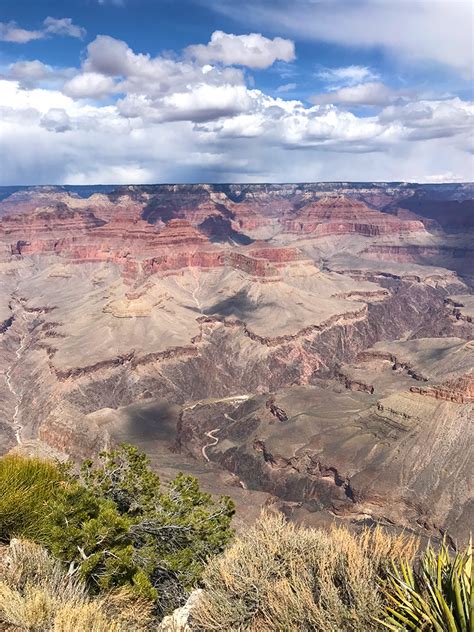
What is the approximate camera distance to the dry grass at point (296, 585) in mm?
13250

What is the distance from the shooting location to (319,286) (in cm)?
15388

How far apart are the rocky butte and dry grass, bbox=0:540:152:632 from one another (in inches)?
1318

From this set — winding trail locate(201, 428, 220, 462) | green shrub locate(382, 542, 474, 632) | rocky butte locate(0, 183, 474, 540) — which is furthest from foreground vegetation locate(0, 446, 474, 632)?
winding trail locate(201, 428, 220, 462)

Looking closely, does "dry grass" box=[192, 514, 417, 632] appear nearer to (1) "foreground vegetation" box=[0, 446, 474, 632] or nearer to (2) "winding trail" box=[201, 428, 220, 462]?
(1) "foreground vegetation" box=[0, 446, 474, 632]

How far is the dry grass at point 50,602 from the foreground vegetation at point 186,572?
0.13 feet

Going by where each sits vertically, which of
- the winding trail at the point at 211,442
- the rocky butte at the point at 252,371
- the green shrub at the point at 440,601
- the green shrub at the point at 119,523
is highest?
the green shrub at the point at 440,601

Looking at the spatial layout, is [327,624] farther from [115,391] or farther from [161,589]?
[115,391]

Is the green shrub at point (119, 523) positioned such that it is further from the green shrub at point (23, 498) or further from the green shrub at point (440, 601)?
the green shrub at point (440, 601)

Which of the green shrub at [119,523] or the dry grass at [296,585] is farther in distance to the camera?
the green shrub at [119,523]

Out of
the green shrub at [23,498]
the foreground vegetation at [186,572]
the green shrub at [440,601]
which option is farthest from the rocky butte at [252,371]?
the green shrub at [440,601]

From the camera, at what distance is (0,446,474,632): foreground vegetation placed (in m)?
12.0

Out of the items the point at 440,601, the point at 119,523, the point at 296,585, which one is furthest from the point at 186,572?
the point at 440,601

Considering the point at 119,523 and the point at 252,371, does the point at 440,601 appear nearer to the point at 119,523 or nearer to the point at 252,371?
the point at 119,523

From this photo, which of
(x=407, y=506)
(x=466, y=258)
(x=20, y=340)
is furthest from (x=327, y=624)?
(x=466, y=258)
